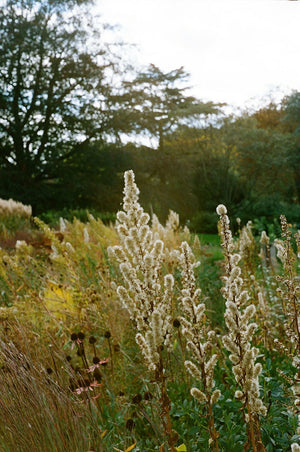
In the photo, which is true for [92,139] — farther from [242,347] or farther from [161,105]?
[242,347]

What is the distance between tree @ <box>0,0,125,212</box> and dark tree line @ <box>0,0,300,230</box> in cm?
4

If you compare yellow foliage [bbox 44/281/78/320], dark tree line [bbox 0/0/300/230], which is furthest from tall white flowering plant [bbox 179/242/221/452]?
dark tree line [bbox 0/0/300/230]

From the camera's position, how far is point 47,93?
65.5ft

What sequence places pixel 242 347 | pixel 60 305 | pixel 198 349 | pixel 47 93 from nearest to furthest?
pixel 242 347 < pixel 198 349 < pixel 60 305 < pixel 47 93

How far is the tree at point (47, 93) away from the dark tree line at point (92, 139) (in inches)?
1.7

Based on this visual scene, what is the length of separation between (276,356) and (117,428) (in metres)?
1.14

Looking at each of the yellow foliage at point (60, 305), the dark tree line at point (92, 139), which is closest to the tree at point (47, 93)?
the dark tree line at point (92, 139)

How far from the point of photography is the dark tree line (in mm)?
18797

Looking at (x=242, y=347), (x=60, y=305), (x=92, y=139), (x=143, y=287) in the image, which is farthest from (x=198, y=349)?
(x=92, y=139)

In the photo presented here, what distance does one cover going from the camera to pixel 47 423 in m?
1.69

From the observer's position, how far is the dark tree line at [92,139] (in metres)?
18.8

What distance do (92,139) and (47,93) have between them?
276 centimetres

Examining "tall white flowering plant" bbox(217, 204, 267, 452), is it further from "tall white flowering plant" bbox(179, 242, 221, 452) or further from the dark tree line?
the dark tree line

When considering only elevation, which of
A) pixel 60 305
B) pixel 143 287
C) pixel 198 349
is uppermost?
pixel 143 287
